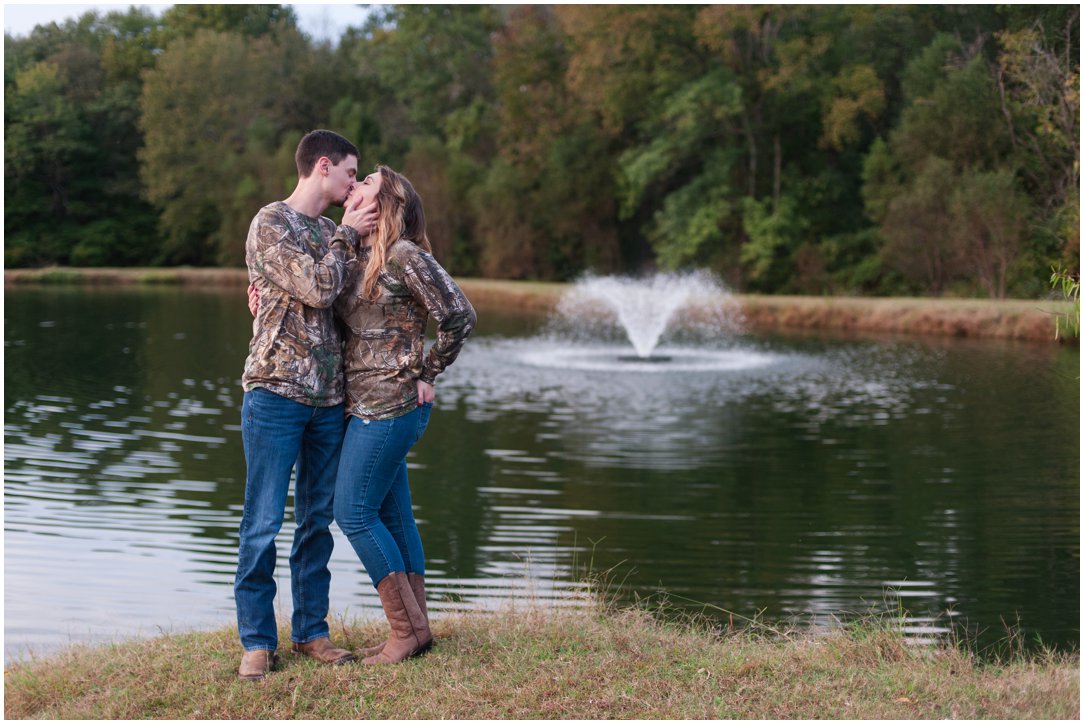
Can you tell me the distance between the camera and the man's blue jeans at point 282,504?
4562 mm

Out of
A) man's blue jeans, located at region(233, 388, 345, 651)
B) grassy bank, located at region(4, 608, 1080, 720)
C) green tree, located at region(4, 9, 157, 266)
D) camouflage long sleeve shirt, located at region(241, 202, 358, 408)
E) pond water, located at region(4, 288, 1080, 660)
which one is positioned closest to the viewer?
grassy bank, located at region(4, 608, 1080, 720)

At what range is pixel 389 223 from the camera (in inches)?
183

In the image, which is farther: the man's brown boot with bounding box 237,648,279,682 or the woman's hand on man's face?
the woman's hand on man's face

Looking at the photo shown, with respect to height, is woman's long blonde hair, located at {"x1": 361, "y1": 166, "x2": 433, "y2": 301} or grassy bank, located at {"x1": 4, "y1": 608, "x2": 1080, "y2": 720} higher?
woman's long blonde hair, located at {"x1": 361, "y1": 166, "x2": 433, "y2": 301}

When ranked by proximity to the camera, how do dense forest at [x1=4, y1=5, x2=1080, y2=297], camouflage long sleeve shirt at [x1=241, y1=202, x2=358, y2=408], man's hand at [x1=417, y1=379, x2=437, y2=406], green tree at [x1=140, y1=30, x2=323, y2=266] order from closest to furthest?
camouflage long sleeve shirt at [x1=241, y1=202, x2=358, y2=408], man's hand at [x1=417, y1=379, x2=437, y2=406], dense forest at [x1=4, y1=5, x2=1080, y2=297], green tree at [x1=140, y1=30, x2=323, y2=266]

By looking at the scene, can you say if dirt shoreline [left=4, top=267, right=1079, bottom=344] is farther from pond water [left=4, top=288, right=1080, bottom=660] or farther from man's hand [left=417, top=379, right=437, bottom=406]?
man's hand [left=417, top=379, right=437, bottom=406]

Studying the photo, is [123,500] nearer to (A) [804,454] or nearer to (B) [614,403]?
(A) [804,454]

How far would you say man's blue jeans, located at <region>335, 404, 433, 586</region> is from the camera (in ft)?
15.2

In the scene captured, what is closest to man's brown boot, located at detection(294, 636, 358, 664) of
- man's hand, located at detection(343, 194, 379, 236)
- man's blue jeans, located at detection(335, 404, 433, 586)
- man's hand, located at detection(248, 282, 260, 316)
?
man's blue jeans, located at detection(335, 404, 433, 586)

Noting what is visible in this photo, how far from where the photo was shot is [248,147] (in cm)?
5075

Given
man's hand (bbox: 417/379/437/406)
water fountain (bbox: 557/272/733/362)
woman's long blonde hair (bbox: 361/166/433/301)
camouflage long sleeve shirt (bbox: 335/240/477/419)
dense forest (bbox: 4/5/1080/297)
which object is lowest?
water fountain (bbox: 557/272/733/362)

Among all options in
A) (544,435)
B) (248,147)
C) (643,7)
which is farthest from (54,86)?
(544,435)

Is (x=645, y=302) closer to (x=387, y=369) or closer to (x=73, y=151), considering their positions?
(x=387, y=369)

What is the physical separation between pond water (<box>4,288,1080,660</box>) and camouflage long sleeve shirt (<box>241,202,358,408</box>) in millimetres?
2074
